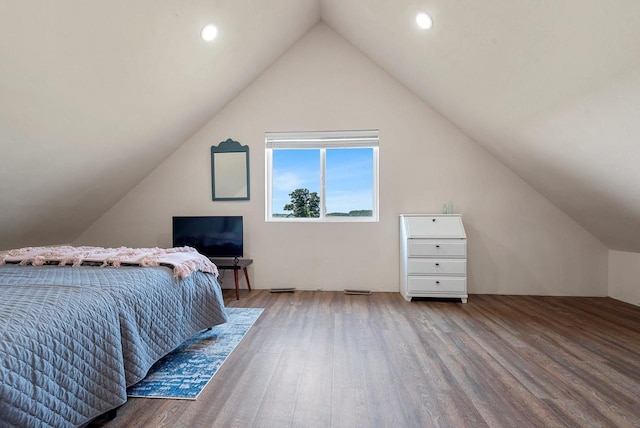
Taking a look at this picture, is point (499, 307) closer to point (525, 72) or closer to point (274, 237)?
point (525, 72)

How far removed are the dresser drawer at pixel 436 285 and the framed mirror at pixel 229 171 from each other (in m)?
2.20

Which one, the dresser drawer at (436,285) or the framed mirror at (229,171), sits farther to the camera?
the framed mirror at (229,171)

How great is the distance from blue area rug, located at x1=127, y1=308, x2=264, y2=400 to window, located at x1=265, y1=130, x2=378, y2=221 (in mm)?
1644

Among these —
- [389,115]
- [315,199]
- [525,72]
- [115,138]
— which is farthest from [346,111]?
[115,138]

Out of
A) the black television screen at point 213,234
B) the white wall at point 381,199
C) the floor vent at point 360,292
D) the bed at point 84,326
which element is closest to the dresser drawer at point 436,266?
the white wall at point 381,199

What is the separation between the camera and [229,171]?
3717 millimetres

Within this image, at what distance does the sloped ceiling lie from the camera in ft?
5.41

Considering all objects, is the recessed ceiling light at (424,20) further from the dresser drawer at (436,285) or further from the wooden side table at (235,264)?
the wooden side table at (235,264)

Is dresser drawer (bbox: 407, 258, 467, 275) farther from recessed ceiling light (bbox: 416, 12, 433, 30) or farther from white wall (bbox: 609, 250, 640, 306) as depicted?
recessed ceiling light (bbox: 416, 12, 433, 30)

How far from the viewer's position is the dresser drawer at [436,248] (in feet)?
10.4

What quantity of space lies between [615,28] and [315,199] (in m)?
2.88

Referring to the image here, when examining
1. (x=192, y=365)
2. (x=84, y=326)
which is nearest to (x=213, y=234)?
(x=192, y=365)

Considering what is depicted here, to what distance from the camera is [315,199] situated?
3797 mm

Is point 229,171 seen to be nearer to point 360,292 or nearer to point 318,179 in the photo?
point 318,179
